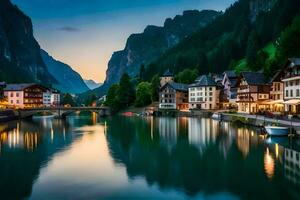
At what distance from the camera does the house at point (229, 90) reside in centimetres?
12581

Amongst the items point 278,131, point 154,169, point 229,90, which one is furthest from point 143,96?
point 154,169

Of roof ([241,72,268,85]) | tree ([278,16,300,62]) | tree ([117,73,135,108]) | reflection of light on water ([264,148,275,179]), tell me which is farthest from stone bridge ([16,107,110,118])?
reflection of light on water ([264,148,275,179])

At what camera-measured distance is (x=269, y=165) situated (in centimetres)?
3612

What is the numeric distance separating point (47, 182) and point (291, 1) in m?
150

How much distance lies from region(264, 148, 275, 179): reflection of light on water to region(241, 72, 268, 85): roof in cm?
5667

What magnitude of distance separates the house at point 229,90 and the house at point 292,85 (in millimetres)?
45939

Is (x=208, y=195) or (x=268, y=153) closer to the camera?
(x=208, y=195)

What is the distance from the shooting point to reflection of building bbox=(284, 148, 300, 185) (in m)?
30.9

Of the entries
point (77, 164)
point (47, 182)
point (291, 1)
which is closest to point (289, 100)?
point (77, 164)

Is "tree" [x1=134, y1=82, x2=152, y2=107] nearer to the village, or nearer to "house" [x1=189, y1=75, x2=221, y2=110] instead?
the village

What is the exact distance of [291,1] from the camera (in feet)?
513

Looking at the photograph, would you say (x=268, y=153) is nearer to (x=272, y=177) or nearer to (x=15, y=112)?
(x=272, y=177)

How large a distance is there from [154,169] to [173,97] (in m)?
116

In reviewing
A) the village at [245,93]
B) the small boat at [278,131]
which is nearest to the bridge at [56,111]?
the village at [245,93]
